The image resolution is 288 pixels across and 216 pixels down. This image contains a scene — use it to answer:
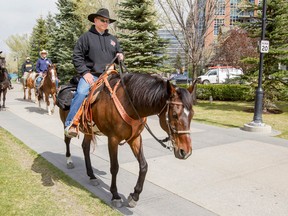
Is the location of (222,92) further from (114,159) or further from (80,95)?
(114,159)

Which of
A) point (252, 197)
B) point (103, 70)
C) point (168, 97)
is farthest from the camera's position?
point (103, 70)

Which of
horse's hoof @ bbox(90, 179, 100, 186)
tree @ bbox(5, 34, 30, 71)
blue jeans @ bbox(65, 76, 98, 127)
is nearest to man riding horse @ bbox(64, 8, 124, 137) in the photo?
blue jeans @ bbox(65, 76, 98, 127)

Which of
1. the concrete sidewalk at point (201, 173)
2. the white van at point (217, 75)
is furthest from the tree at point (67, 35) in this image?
the concrete sidewalk at point (201, 173)

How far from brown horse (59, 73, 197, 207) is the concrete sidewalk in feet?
2.45

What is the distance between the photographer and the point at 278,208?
3969mm

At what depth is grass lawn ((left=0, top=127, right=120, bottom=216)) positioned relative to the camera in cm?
385

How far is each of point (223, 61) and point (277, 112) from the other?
20551mm

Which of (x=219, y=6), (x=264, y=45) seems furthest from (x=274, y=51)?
(x=219, y=6)

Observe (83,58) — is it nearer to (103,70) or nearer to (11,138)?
(103,70)

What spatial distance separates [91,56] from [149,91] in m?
1.57

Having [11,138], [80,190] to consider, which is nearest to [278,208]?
[80,190]

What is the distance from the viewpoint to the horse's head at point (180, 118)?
9.78 feet

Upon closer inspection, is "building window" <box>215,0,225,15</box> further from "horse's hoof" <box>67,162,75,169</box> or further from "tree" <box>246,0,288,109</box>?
"horse's hoof" <box>67,162,75,169</box>

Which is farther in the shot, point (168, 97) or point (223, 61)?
point (223, 61)
